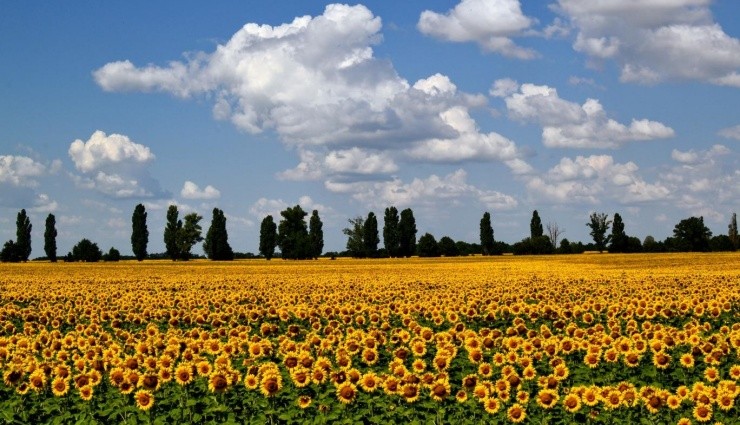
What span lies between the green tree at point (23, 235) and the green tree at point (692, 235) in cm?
9412

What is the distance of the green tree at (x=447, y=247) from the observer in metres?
125

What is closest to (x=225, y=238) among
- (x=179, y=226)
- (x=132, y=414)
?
(x=179, y=226)

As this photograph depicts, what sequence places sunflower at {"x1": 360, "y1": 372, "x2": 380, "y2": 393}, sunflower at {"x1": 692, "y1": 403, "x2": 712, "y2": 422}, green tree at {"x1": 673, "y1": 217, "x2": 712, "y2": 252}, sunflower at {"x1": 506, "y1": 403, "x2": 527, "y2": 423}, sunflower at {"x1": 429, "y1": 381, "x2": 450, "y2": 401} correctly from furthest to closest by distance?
green tree at {"x1": 673, "y1": 217, "x2": 712, "y2": 252} < sunflower at {"x1": 360, "y1": 372, "x2": 380, "y2": 393} < sunflower at {"x1": 429, "y1": 381, "x2": 450, "y2": 401} < sunflower at {"x1": 506, "y1": 403, "x2": 527, "y2": 423} < sunflower at {"x1": 692, "y1": 403, "x2": 712, "y2": 422}

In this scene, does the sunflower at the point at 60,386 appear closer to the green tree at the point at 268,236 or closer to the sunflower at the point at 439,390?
the sunflower at the point at 439,390

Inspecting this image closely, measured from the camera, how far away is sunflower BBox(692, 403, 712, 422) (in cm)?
995

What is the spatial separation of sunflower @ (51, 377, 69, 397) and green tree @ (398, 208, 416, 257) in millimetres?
114731

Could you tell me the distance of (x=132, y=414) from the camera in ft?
37.1

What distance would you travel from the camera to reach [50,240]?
390 feet

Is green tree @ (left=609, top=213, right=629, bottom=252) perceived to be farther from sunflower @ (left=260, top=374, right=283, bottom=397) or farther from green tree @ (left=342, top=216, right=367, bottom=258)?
sunflower @ (left=260, top=374, right=283, bottom=397)

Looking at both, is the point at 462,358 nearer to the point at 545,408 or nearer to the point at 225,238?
the point at 545,408

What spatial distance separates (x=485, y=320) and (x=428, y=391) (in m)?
8.16

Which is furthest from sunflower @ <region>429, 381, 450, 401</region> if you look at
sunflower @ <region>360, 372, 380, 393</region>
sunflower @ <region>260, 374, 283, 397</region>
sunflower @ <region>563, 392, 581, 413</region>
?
sunflower @ <region>260, 374, 283, 397</region>

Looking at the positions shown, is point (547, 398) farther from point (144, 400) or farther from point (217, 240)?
point (217, 240)

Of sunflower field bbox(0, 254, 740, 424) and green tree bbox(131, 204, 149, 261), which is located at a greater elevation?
green tree bbox(131, 204, 149, 261)
